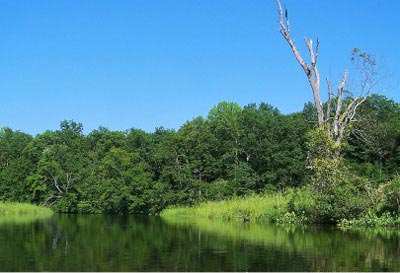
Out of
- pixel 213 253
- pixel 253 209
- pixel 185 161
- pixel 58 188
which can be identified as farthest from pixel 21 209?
pixel 213 253

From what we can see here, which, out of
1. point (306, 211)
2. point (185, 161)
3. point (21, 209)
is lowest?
point (21, 209)

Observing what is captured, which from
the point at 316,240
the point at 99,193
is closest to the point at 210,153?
the point at 99,193

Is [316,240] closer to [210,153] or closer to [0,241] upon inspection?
[0,241]

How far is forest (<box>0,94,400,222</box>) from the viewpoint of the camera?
41469 mm

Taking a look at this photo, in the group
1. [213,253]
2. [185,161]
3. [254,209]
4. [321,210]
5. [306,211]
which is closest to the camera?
[213,253]

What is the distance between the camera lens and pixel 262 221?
27.8m

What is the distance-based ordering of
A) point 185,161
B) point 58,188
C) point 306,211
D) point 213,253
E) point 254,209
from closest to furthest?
point 213,253 → point 306,211 → point 254,209 → point 185,161 → point 58,188

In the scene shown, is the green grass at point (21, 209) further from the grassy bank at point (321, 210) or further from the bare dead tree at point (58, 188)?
the grassy bank at point (321, 210)

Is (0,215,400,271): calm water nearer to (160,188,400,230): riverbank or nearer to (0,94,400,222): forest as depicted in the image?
(160,188,400,230): riverbank

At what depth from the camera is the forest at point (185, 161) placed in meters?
41.5

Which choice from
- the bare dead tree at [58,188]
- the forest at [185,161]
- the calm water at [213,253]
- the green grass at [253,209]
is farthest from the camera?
the bare dead tree at [58,188]

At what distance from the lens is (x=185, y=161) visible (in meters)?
48.6

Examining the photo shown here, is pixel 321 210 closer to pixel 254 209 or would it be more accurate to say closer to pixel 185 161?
pixel 254 209

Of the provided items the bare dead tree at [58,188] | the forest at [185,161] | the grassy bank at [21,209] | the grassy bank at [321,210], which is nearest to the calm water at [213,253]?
the grassy bank at [321,210]
